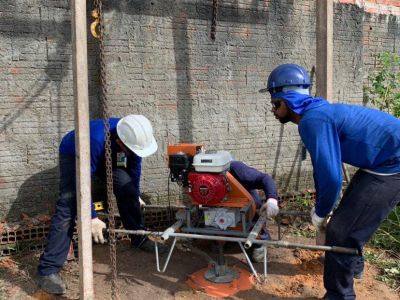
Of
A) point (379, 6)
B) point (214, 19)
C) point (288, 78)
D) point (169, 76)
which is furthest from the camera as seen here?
point (379, 6)

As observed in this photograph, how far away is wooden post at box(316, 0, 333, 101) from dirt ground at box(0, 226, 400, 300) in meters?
1.61

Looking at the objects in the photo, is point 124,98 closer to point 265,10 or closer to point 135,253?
point 135,253

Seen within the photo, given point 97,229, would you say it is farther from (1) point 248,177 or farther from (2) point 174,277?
(1) point 248,177

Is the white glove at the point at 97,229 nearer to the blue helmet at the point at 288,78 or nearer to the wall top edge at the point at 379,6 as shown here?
the blue helmet at the point at 288,78

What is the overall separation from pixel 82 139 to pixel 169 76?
1.89 m

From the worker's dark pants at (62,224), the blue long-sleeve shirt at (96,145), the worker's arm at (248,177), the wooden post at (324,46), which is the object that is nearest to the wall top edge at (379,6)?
the wooden post at (324,46)

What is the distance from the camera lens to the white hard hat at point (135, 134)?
3.64 meters

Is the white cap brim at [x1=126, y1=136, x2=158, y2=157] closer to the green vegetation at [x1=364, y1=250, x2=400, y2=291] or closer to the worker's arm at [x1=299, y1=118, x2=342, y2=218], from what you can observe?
the worker's arm at [x1=299, y1=118, x2=342, y2=218]

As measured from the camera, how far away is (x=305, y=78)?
10.7 ft

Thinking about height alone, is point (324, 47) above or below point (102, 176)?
above

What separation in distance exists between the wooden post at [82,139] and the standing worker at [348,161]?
1422 mm

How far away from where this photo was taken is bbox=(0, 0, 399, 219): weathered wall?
4098mm

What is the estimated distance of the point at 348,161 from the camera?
3.08 m

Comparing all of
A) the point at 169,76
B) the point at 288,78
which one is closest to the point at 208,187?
the point at 288,78
